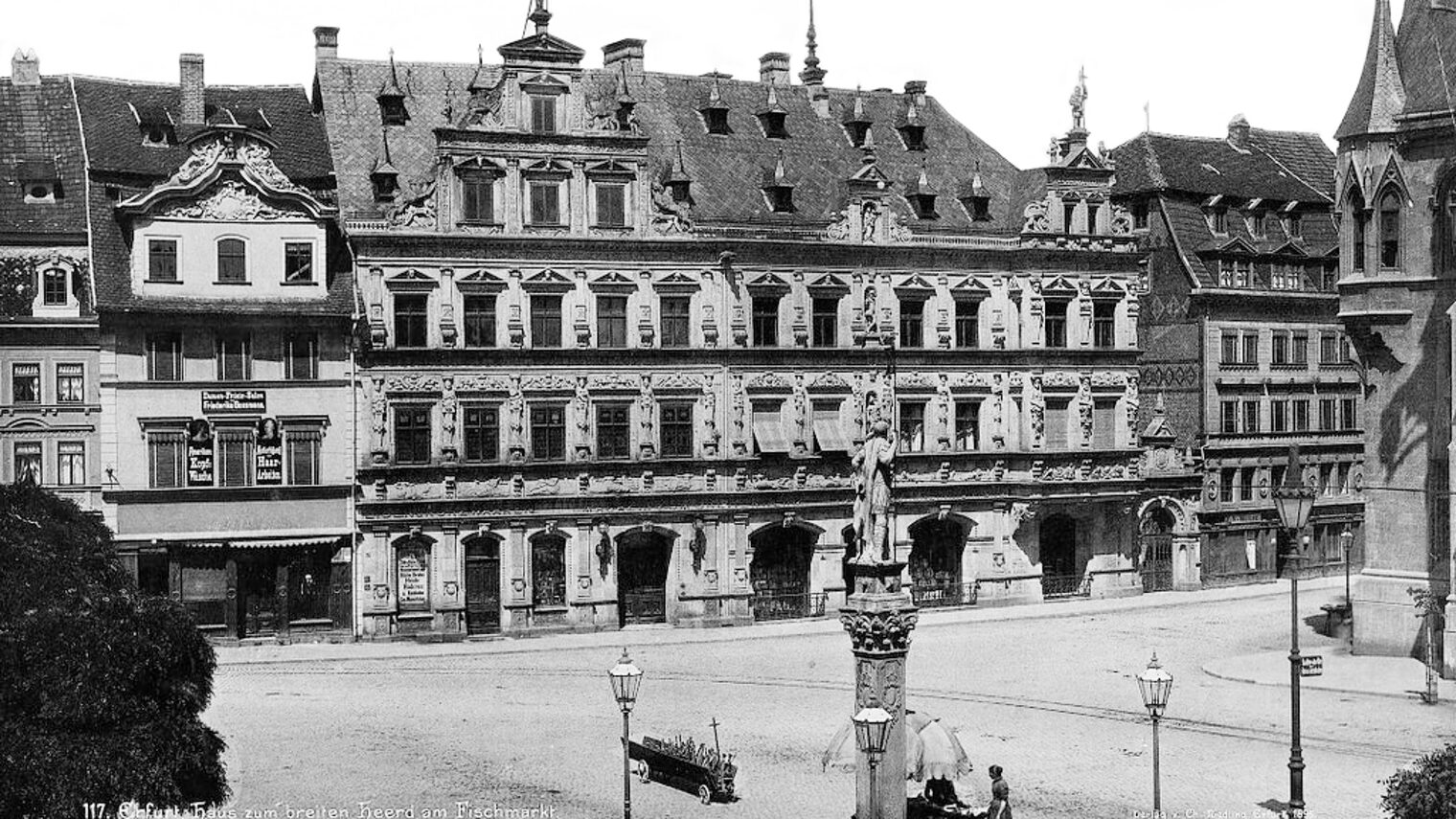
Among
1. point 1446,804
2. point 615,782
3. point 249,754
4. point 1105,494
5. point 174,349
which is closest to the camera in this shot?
point 1446,804

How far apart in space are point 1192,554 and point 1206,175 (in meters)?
16.7

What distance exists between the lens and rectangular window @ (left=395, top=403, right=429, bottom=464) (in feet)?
189

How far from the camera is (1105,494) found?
221 feet

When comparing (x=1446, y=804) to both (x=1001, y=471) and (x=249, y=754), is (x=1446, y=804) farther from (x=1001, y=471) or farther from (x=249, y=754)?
(x=1001, y=471)

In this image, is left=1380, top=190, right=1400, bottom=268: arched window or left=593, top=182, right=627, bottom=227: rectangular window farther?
left=593, top=182, right=627, bottom=227: rectangular window

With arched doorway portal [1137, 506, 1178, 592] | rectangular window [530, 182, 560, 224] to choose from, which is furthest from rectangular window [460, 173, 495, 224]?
arched doorway portal [1137, 506, 1178, 592]

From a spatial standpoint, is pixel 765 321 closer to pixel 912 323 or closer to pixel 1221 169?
pixel 912 323

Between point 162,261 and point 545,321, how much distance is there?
11.9m

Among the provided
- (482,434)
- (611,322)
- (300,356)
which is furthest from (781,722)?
(300,356)

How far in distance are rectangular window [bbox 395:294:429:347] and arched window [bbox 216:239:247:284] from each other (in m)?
4.73

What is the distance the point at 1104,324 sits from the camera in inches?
2665

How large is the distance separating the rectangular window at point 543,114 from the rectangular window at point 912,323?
547 inches

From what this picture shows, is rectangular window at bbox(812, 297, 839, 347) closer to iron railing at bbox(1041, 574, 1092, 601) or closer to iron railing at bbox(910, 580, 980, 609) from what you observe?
iron railing at bbox(910, 580, 980, 609)

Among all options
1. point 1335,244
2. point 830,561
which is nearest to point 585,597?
point 830,561
